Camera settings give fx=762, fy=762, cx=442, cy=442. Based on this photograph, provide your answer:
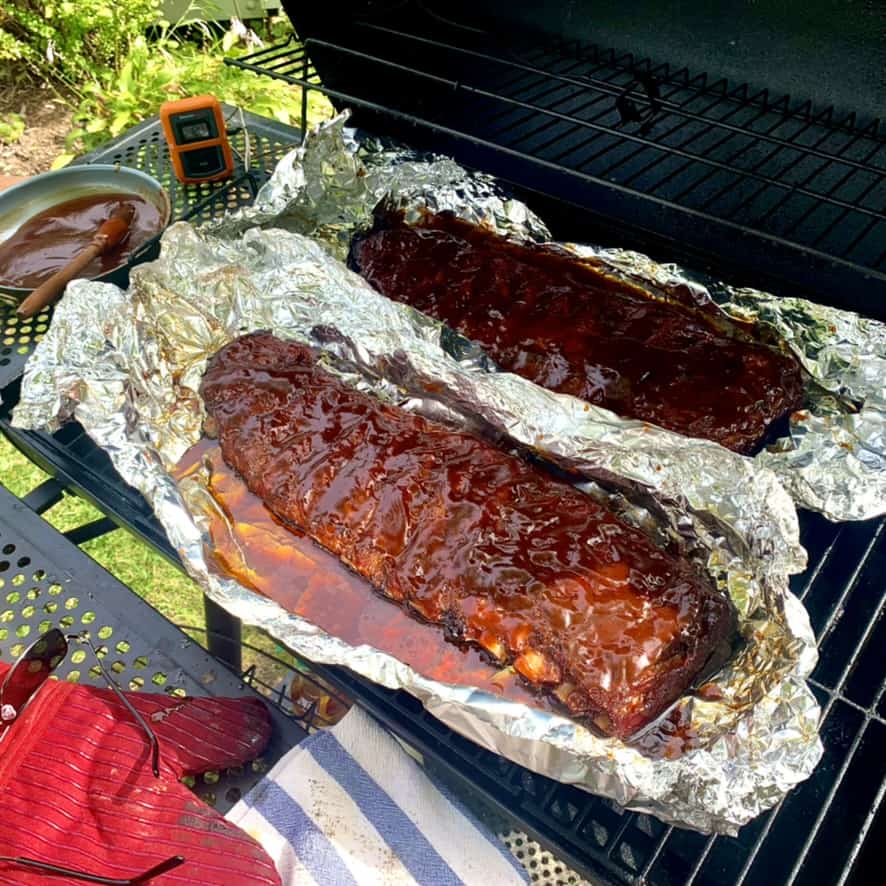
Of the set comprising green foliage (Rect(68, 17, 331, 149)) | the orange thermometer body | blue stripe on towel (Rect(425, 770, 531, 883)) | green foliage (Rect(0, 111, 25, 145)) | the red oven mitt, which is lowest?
blue stripe on towel (Rect(425, 770, 531, 883))

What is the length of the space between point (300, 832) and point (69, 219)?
10.3 ft

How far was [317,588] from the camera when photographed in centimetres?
262

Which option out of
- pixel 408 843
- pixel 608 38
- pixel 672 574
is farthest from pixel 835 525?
pixel 608 38

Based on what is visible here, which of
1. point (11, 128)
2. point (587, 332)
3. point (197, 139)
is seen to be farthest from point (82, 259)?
point (11, 128)

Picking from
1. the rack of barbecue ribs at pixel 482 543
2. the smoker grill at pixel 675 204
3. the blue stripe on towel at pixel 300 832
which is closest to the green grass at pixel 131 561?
the smoker grill at pixel 675 204

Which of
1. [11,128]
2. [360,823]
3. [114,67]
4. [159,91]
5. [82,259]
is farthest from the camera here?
[114,67]

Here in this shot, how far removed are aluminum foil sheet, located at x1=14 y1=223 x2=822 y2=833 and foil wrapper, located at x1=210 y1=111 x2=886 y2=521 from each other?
43 cm

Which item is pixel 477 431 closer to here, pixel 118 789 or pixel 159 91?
pixel 118 789

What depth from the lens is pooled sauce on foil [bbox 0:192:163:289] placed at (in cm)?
369

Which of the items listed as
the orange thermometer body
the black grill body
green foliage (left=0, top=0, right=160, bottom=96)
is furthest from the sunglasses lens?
green foliage (left=0, top=0, right=160, bottom=96)

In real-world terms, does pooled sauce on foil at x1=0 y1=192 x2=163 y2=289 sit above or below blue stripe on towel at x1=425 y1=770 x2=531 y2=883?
above

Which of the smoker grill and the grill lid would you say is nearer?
the smoker grill

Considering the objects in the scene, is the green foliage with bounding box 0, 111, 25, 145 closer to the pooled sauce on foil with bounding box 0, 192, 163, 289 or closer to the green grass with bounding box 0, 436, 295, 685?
the green grass with bounding box 0, 436, 295, 685

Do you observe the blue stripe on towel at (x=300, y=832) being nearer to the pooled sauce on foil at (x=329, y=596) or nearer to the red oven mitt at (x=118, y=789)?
the red oven mitt at (x=118, y=789)
